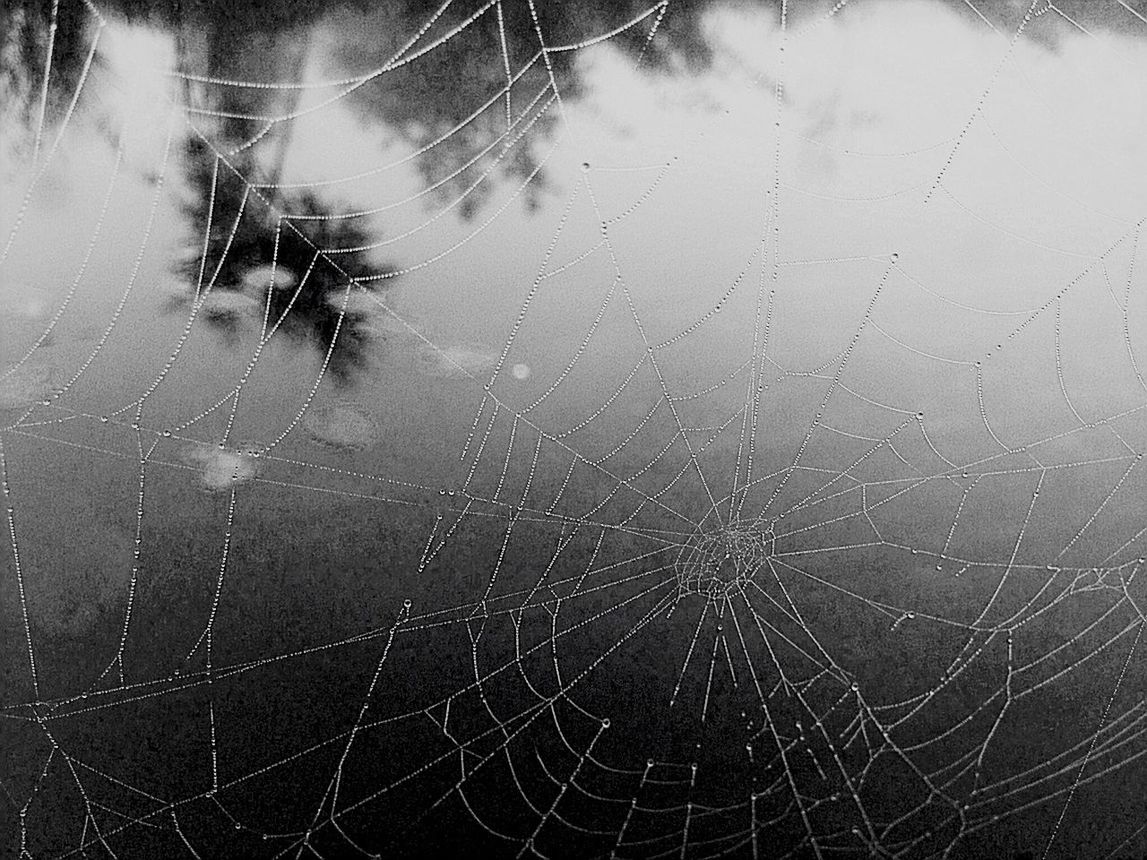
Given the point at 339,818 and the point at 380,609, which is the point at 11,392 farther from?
the point at 339,818

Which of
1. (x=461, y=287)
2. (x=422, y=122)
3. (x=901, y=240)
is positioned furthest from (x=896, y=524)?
(x=422, y=122)

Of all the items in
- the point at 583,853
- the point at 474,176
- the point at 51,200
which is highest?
the point at 474,176

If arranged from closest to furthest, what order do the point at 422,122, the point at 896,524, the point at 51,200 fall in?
the point at 51,200, the point at 422,122, the point at 896,524

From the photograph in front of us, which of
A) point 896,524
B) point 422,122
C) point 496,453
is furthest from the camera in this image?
point 896,524

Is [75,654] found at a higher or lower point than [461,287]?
lower

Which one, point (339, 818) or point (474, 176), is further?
point (339, 818)

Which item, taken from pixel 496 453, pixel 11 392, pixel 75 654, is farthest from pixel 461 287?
pixel 75 654
